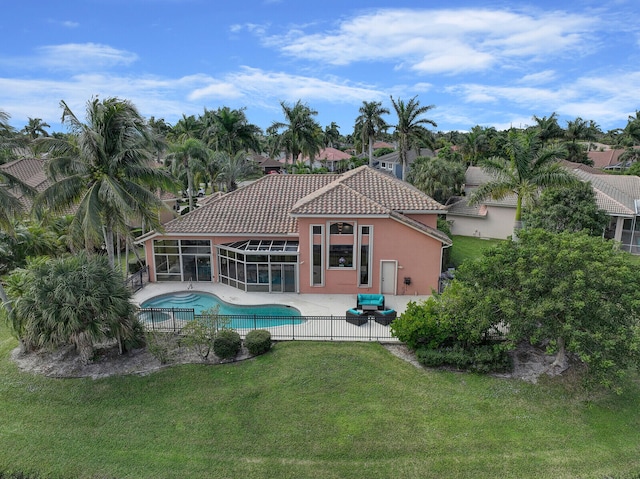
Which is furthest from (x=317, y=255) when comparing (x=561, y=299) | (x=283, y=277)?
(x=561, y=299)

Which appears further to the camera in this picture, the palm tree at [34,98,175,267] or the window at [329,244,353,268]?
the window at [329,244,353,268]

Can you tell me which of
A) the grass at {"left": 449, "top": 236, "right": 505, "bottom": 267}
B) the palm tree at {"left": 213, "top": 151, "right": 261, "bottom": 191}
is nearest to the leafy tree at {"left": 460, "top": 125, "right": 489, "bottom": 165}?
the grass at {"left": 449, "top": 236, "right": 505, "bottom": 267}

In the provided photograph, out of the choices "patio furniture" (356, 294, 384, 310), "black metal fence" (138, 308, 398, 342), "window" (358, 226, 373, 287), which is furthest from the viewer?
"window" (358, 226, 373, 287)

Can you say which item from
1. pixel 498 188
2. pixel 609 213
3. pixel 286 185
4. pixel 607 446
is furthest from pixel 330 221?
pixel 609 213

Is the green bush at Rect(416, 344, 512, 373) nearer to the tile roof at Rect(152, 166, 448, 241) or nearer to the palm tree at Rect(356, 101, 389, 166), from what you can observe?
the tile roof at Rect(152, 166, 448, 241)

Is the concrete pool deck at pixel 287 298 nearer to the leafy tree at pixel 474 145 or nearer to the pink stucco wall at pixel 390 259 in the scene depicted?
the pink stucco wall at pixel 390 259

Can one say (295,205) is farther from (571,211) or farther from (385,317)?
(571,211)

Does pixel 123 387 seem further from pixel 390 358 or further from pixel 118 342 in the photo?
pixel 390 358
